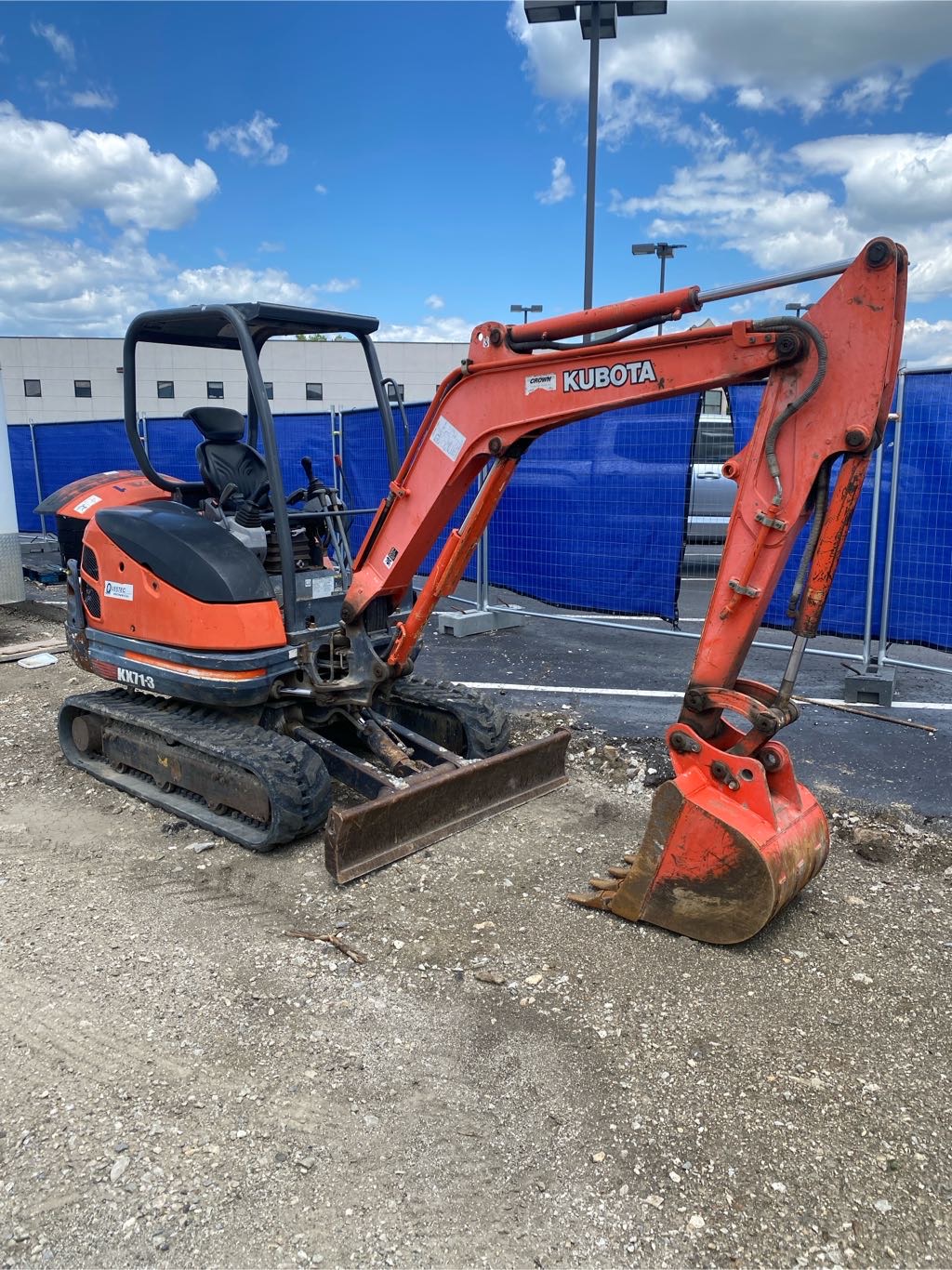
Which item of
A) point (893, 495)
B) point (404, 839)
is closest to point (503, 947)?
point (404, 839)

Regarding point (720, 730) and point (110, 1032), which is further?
point (720, 730)

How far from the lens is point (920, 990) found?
349cm

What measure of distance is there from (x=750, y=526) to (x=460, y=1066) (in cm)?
226

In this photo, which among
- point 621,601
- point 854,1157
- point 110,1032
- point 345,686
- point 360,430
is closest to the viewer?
point 854,1157

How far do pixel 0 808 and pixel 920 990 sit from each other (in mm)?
4743

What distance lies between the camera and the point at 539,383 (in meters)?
4.28

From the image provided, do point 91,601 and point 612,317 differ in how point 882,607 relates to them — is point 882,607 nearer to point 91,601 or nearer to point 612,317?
point 612,317

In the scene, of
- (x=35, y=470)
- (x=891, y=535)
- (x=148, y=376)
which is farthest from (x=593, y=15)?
(x=148, y=376)

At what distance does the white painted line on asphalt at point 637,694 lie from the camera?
22.9 ft

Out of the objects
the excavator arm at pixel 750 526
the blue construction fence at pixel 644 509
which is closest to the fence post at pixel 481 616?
the blue construction fence at pixel 644 509

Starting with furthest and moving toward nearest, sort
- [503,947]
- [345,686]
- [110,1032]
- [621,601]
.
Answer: [621,601]
[345,686]
[503,947]
[110,1032]

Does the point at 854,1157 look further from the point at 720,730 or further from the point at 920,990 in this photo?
the point at 720,730

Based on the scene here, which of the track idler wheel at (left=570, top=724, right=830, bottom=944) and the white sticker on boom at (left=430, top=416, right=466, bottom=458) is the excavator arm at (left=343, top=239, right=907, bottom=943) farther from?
the white sticker on boom at (left=430, top=416, right=466, bottom=458)

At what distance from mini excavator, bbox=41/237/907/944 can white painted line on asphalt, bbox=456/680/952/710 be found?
1.86 metres
